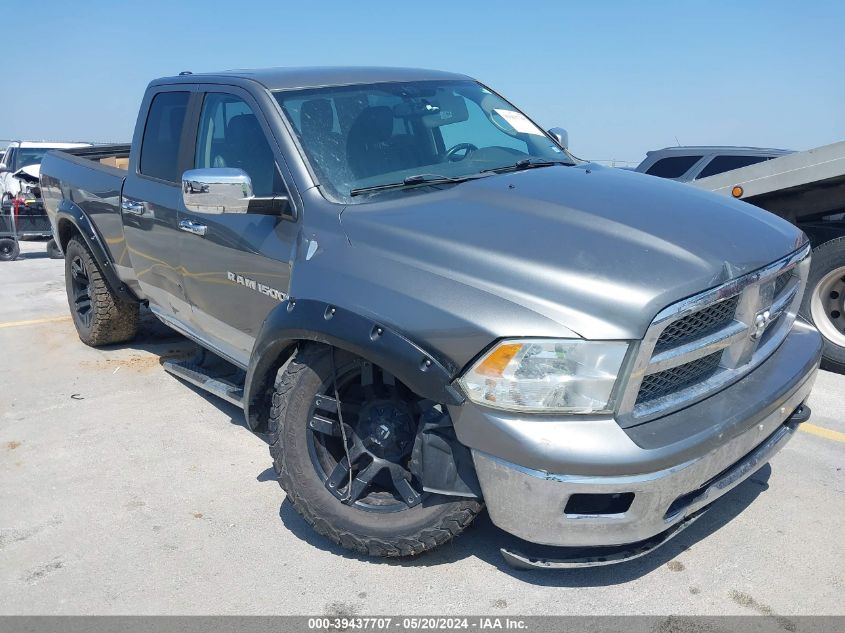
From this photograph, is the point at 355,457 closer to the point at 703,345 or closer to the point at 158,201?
the point at 703,345

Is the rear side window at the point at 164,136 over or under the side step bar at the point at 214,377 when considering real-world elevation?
over

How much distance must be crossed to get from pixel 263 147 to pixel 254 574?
6.43ft

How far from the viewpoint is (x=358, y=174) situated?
3564mm

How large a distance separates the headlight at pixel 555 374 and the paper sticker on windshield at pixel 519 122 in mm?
2202

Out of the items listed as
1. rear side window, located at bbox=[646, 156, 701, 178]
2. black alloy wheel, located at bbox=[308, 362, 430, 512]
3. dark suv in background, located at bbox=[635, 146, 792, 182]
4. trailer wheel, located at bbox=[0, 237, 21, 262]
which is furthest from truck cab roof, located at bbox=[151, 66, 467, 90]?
trailer wheel, located at bbox=[0, 237, 21, 262]

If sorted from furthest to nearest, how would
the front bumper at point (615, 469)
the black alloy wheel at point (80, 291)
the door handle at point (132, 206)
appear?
the black alloy wheel at point (80, 291), the door handle at point (132, 206), the front bumper at point (615, 469)

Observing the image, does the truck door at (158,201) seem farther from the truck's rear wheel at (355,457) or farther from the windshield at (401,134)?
the truck's rear wheel at (355,457)

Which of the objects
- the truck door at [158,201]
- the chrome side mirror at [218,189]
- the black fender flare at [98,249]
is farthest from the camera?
the black fender flare at [98,249]

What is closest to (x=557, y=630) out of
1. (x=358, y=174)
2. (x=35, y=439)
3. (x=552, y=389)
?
(x=552, y=389)

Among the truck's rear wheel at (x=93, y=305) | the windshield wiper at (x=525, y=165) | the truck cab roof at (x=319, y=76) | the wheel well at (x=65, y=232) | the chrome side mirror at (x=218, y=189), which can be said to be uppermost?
the truck cab roof at (x=319, y=76)

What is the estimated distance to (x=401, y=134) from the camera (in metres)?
3.86

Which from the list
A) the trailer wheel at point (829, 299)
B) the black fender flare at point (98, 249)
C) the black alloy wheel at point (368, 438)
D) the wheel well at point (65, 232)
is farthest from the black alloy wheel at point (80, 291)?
the trailer wheel at point (829, 299)

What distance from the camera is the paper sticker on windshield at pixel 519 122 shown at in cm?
447

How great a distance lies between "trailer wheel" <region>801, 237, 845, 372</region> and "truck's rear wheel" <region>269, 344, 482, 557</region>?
3700mm
